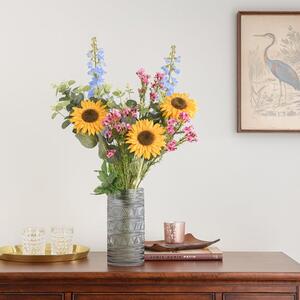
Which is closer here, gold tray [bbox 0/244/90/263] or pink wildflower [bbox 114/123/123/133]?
pink wildflower [bbox 114/123/123/133]

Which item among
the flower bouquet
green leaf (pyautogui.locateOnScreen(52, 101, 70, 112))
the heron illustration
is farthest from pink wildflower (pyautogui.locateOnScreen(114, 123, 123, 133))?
the heron illustration

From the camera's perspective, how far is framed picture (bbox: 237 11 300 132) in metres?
2.35

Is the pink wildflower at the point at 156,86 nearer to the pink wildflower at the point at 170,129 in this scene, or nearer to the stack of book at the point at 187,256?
the pink wildflower at the point at 170,129

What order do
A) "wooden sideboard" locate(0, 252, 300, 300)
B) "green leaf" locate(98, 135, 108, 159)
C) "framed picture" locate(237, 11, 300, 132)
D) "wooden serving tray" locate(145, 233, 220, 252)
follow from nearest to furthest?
"wooden sideboard" locate(0, 252, 300, 300)
"green leaf" locate(98, 135, 108, 159)
"wooden serving tray" locate(145, 233, 220, 252)
"framed picture" locate(237, 11, 300, 132)

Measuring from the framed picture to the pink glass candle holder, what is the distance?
525mm

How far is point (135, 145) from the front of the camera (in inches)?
72.9

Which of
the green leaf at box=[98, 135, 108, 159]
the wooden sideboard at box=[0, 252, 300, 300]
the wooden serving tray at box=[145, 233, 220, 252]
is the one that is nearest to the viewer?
the wooden sideboard at box=[0, 252, 300, 300]


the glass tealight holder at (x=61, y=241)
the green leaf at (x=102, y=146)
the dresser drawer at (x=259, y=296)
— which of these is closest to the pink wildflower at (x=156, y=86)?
the green leaf at (x=102, y=146)

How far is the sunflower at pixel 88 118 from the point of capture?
189cm

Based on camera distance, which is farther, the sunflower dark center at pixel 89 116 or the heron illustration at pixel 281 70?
the heron illustration at pixel 281 70

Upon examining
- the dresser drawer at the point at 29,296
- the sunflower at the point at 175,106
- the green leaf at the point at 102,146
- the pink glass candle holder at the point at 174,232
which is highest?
the sunflower at the point at 175,106

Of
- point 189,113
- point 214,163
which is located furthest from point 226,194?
point 189,113

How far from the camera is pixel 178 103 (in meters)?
1.92

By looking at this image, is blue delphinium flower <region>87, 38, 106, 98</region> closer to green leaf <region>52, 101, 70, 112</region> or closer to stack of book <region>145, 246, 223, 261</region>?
green leaf <region>52, 101, 70, 112</region>
